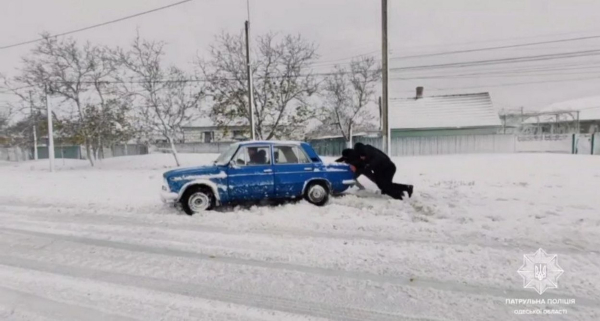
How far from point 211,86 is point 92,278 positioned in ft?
57.1

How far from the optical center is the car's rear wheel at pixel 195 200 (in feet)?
23.8

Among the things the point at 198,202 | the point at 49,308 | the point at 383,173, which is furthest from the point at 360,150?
the point at 49,308

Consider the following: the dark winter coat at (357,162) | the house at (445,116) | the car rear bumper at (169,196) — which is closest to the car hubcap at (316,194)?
the dark winter coat at (357,162)

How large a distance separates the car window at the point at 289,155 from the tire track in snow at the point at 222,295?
4228mm

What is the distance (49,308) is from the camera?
131 inches

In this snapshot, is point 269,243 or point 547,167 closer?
point 269,243

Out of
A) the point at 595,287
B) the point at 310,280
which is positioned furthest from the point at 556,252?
the point at 310,280

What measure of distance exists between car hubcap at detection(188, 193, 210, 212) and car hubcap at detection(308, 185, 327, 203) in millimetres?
2417

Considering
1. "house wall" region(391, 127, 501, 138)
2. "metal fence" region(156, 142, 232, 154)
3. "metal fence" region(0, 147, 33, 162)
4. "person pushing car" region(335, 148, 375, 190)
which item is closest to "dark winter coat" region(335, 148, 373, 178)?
"person pushing car" region(335, 148, 375, 190)

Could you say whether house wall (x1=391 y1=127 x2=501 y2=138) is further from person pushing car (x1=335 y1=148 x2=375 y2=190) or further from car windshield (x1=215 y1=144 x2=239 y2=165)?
car windshield (x1=215 y1=144 x2=239 y2=165)

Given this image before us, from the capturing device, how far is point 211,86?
20094 mm

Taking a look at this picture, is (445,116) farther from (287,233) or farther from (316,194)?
(287,233)

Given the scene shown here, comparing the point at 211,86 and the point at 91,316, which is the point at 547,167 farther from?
the point at 211,86

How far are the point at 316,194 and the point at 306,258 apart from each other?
3238mm
